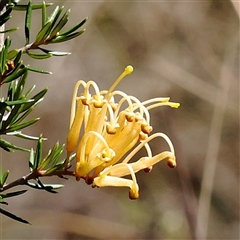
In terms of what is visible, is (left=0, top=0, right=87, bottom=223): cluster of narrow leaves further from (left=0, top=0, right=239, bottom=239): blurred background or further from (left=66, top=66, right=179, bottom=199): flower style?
(left=0, top=0, right=239, bottom=239): blurred background

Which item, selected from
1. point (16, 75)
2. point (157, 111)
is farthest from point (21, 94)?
point (157, 111)

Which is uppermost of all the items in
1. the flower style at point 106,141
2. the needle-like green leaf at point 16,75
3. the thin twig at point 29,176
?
the needle-like green leaf at point 16,75

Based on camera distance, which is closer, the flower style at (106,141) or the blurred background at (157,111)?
the flower style at (106,141)

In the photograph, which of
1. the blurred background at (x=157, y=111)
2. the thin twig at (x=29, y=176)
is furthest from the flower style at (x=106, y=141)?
the blurred background at (x=157, y=111)

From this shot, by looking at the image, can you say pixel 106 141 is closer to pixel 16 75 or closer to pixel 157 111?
pixel 16 75

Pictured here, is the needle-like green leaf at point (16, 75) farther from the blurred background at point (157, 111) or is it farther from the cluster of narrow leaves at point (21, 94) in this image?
the blurred background at point (157, 111)

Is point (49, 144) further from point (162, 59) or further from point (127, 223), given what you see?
point (162, 59)

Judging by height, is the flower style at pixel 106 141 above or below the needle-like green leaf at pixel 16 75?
below

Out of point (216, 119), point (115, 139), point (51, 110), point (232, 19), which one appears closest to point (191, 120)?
point (216, 119)

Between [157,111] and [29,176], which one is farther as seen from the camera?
[157,111]
